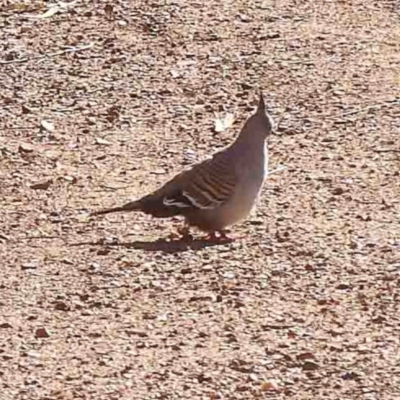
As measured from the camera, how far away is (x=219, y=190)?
7535 mm

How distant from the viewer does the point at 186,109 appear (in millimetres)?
9750

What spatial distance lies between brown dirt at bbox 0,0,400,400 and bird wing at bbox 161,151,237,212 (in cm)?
21

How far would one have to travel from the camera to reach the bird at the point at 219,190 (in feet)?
24.5

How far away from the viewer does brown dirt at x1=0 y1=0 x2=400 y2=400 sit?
5.97 meters

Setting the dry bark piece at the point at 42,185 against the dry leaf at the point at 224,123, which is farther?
the dry leaf at the point at 224,123

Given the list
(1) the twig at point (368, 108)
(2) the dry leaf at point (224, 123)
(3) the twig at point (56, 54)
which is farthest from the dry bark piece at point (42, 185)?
(3) the twig at point (56, 54)

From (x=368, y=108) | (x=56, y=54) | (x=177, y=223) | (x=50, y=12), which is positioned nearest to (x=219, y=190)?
(x=177, y=223)

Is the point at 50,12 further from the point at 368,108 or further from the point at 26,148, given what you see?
the point at 368,108

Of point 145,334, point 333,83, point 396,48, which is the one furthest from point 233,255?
point 396,48

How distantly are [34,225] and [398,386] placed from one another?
2.68 m

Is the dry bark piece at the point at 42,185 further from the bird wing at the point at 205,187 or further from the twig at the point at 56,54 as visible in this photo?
the twig at the point at 56,54

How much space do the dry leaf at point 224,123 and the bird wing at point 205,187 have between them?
1.72 metres

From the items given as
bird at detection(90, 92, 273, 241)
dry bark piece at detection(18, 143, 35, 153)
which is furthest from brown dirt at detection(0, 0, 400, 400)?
bird at detection(90, 92, 273, 241)

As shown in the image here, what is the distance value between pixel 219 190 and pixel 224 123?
1976 mm
